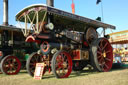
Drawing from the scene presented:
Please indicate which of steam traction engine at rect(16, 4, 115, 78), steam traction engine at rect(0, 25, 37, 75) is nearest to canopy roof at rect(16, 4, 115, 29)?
steam traction engine at rect(16, 4, 115, 78)

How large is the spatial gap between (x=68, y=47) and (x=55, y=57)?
173 centimetres

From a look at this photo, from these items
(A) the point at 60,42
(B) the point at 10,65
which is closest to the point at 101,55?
(A) the point at 60,42

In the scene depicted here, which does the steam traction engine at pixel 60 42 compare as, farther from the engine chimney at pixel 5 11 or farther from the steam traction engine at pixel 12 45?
the engine chimney at pixel 5 11

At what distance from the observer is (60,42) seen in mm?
8016

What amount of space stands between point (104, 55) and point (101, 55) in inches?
7.9

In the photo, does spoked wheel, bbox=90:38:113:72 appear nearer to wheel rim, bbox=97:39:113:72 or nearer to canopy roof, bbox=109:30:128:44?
wheel rim, bbox=97:39:113:72

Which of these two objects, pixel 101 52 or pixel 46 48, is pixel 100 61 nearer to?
pixel 101 52

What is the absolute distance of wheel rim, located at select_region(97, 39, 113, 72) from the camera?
9113 mm

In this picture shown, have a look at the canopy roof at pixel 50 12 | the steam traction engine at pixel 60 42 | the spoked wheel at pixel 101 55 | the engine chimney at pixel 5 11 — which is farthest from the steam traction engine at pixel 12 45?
the engine chimney at pixel 5 11

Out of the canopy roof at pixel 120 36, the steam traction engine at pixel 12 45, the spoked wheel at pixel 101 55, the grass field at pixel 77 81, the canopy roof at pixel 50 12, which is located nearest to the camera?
the grass field at pixel 77 81

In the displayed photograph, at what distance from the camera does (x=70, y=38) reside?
8.10 m

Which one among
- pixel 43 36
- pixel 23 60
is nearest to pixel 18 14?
pixel 43 36

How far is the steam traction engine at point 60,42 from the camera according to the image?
7031 mm

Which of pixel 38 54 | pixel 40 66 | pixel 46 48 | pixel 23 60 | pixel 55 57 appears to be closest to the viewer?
pixel 55 57
